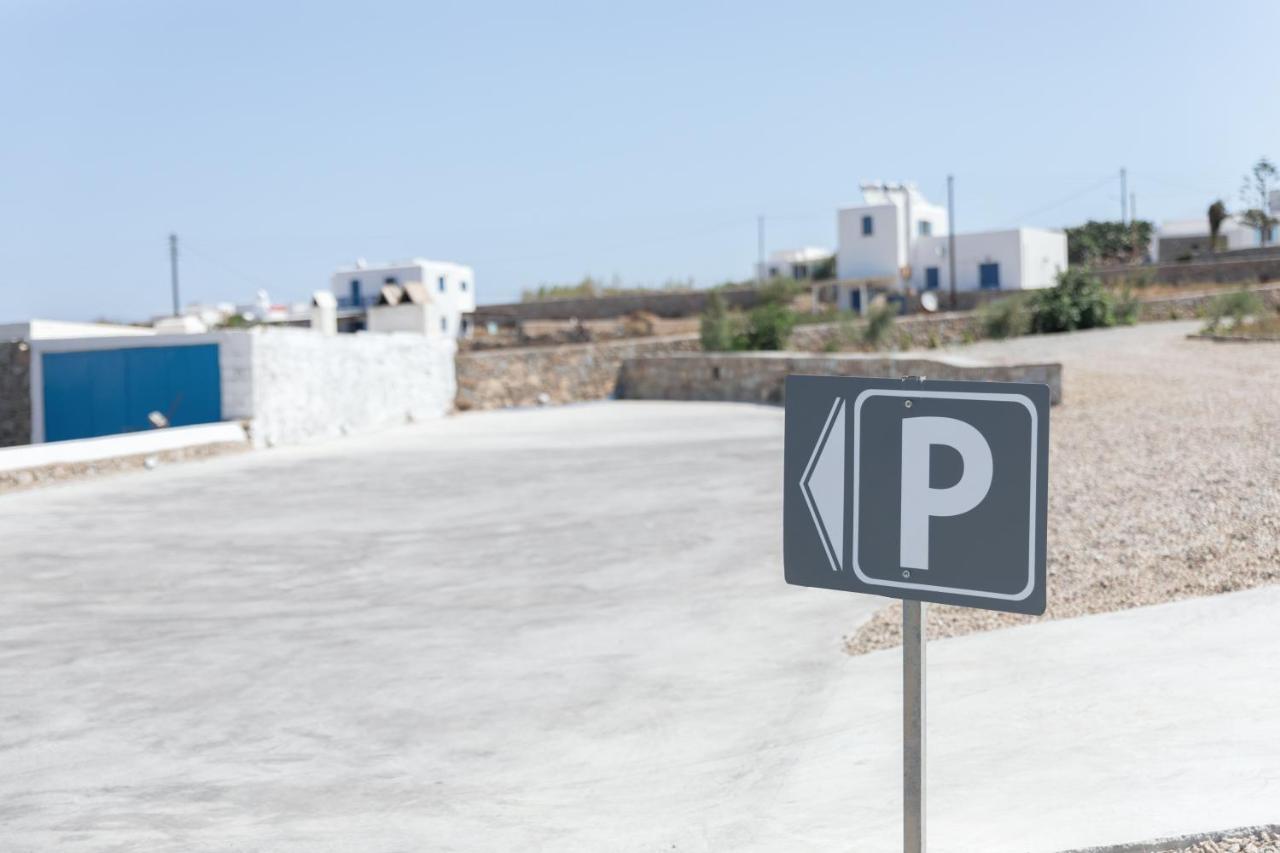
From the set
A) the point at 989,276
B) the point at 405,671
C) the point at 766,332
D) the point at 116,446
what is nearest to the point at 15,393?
the point at 116,446

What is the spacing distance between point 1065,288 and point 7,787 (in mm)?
31632

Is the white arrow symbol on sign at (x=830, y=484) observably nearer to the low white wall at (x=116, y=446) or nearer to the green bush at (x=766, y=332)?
the low white wall at (x=116, y=446)

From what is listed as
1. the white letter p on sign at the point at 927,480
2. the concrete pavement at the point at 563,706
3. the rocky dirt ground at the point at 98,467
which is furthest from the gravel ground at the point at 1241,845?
the rocky dirt ground at the point at 98,467

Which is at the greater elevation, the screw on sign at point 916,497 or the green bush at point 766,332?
the green bush at point 766,332

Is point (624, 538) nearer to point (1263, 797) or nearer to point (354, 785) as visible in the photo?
point (354, 785)

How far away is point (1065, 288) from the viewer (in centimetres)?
3269

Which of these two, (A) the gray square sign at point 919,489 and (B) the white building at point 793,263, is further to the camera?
(B) the white building at point 793,263

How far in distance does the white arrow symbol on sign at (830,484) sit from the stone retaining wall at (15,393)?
75.0 feet

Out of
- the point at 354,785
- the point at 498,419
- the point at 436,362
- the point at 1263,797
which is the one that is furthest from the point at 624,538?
the point at 436,362

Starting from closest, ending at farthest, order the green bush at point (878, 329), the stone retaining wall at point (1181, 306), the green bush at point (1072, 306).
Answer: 1. the green bush at point (878, 329)
2. the green bush at point (1072, 306)
3. the stone retaining wall at point (1181, 306)

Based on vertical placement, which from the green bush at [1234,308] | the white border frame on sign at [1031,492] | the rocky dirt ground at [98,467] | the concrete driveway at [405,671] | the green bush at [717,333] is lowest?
the concrete driveway at [405,671]

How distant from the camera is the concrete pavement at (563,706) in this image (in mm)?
4121

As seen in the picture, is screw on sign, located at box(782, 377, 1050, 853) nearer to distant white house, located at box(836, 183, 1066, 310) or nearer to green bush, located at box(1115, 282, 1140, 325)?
green bush, located at box(1115, 282, 1140, 325)

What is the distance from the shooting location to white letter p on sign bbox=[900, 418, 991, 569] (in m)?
2.86
